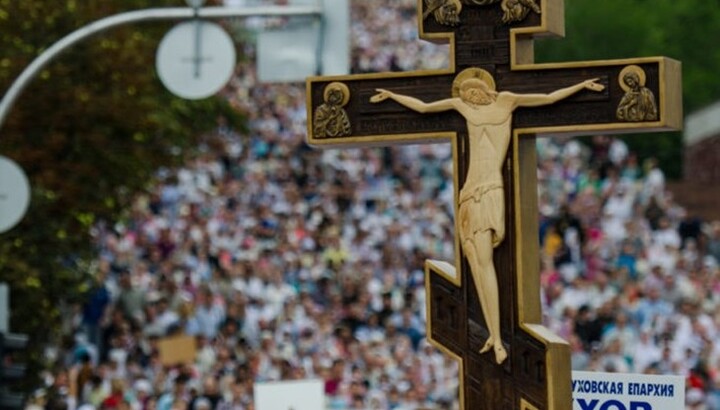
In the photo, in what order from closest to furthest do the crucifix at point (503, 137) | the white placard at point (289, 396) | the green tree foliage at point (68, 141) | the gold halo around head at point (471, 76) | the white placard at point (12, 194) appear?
the crucifix at point (503, 137)
the gold halo around head at point (471, 76)
the white placard at point (289, 396)
the white placard at point (12, 194)
the green tree foliage at point (68, 141)

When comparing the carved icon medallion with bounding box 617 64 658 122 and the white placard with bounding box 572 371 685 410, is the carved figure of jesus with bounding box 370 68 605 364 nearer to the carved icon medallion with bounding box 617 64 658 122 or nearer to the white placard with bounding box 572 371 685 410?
the carved icon medallion with bounding box 617 64 658 122

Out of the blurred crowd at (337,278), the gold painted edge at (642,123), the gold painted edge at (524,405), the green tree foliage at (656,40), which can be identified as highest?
the green tree foliage at (656,40)

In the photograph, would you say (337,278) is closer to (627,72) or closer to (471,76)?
(471,76)

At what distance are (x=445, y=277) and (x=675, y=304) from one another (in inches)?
855

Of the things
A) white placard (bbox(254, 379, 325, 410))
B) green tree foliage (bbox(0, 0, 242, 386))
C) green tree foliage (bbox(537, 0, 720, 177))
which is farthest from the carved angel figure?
green tree foliage (bbox(537, 0, 720, 177))

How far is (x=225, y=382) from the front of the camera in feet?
98.1

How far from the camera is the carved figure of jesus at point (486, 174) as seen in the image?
14.5 meters

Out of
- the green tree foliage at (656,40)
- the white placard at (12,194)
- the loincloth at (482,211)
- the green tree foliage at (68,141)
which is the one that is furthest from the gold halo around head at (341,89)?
the green tree foliage at (656,40)

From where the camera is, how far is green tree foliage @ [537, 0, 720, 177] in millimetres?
72188

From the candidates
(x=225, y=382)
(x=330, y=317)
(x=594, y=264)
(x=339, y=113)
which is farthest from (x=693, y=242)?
(x=339, y=113)

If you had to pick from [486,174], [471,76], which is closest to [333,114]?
[471,76]

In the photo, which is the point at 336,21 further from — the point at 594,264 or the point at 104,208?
the point at 594,264

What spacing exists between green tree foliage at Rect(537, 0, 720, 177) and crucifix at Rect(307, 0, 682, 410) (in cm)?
5146

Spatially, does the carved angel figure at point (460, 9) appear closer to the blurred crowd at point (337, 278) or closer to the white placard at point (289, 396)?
the white placard at point (289, 396)
